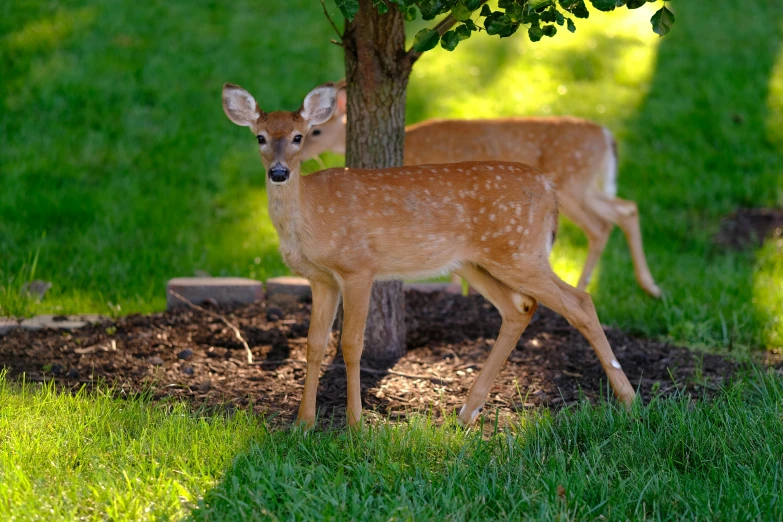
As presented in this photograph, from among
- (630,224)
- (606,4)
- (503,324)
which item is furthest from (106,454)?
(630,224)

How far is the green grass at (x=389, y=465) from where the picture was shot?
3.26 metres

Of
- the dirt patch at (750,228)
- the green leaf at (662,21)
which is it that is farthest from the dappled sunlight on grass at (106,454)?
the dirt patch at (750,228)

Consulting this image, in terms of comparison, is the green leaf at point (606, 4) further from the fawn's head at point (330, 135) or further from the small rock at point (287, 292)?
the fawn's head at point (330, 135)

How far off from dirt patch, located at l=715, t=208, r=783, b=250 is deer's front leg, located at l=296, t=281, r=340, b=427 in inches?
170

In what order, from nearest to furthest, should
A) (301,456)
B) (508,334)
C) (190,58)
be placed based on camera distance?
(301,456)
(508,334)
(190,58)

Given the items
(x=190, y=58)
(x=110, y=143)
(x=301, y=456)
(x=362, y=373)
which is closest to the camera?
(x=301, y=456)

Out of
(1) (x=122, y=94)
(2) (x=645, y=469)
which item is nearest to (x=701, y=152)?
(1) (x=122, y=94)

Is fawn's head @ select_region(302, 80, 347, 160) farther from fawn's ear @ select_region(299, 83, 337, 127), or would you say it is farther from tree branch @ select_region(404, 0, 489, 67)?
fawn's ear @ select_region(299, 83, 337, 127)

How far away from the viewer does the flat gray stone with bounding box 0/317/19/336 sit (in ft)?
17.8

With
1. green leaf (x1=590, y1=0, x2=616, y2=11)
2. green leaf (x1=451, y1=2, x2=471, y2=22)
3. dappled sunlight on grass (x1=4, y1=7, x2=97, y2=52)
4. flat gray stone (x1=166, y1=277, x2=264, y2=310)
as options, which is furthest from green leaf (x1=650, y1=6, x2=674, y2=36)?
dappled sunlight on grass (x1=4, y1=7, x2=97, y2=52)

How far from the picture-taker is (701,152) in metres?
8.95

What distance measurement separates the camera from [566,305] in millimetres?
4617

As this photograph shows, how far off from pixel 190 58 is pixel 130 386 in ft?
18.6

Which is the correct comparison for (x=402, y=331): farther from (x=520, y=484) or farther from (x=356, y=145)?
(x=520, y=484)
